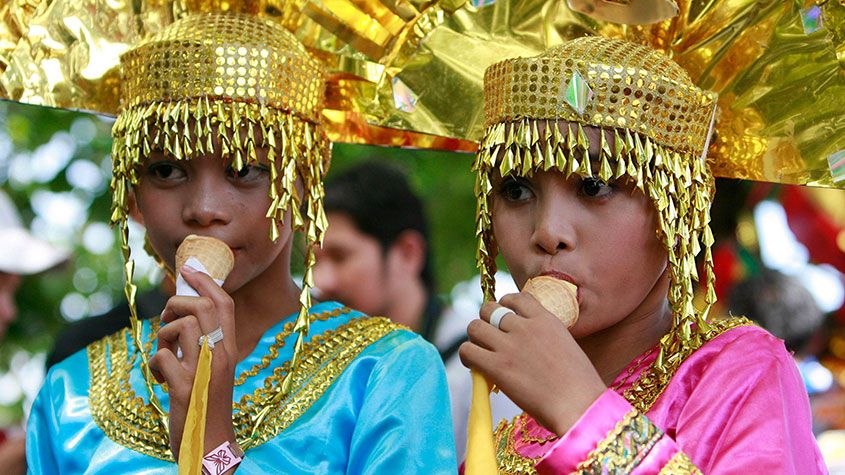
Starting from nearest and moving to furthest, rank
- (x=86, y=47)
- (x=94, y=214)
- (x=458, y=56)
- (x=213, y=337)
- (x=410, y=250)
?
(x=213, y=337)
(x=458, y=56)
(x=86, y=47)
(x=410, y=250)
(x=94, y=214)

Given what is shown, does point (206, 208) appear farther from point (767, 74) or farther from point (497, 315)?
point (767, 74)

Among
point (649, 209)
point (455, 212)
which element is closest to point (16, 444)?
point (649, 209)

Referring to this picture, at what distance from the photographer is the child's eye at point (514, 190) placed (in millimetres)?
2262

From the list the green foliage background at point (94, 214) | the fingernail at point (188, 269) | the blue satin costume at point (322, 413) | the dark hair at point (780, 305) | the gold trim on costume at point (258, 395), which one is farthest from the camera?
the green foliage background at point (94, 214)

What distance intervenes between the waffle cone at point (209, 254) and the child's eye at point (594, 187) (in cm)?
71

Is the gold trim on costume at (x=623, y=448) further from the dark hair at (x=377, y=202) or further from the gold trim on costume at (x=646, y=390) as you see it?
the dark hair at (x=377, y=202)

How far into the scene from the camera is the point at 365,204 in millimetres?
4688

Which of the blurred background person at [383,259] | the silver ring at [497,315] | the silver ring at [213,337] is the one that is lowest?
the blurred background person at [383,259]

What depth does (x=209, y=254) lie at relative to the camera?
96.2 inches

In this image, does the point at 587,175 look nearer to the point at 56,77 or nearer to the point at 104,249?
the point at 56,77

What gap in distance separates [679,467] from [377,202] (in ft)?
9.28

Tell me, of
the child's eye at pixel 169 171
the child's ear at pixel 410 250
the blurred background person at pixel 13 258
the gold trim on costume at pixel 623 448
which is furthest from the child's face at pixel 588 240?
the blurred background person at pixel 13 258

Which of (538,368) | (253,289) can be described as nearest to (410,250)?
(253,289)

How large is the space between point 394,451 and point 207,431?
13.7 inches
